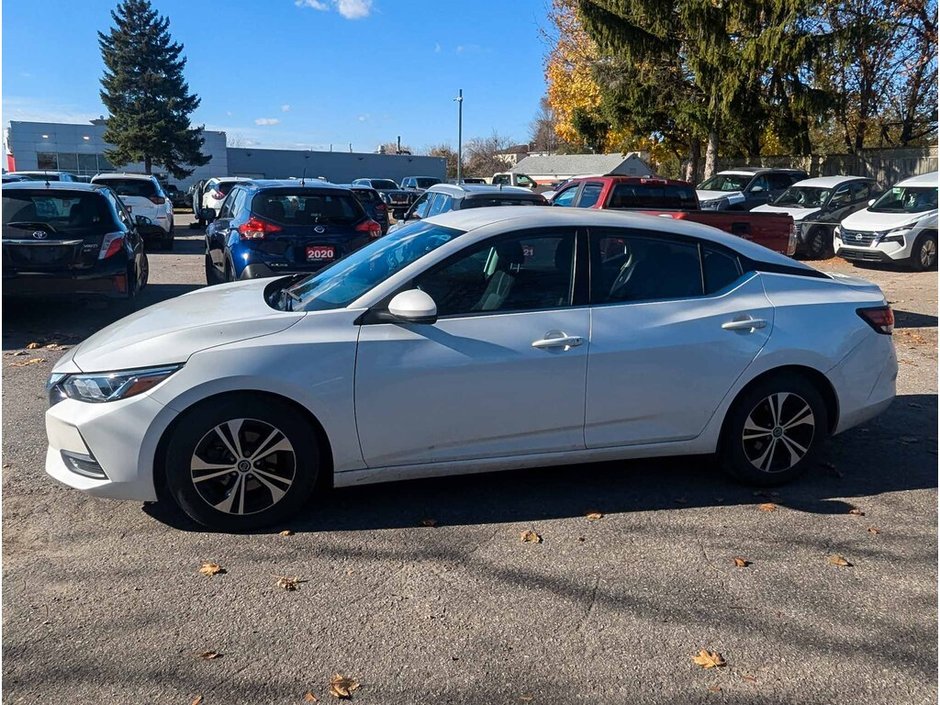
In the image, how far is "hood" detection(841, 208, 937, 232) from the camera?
53.0ft

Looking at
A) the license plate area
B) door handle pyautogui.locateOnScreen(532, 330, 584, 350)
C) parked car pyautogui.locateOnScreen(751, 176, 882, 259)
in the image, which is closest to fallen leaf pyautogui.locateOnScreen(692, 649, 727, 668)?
door handle pyautogui.locateOnScreen(532, 330, 584, 350)

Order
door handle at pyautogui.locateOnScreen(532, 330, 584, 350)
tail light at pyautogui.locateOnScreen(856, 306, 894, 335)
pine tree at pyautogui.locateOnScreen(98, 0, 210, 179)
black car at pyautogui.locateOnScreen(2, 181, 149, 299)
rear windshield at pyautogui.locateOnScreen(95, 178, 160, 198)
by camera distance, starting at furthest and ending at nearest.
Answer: pine tree at pyautogui.locateOnScreen(98, 0, 210, 179)
rear windshield at pyautogui.locateOnScreen(95, 178, 160, 198)
black car at pyautogui.locateOnScreen(2, 181, 149, 299)
tail light at pyautogui.locateOnScreen(856, 306, 894, 335)
door handle at pyautogui.locateOnScreen(532, 330, 584, 350)

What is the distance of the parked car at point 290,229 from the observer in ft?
30.6

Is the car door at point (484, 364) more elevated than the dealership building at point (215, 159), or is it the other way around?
the dealership building at point (215, 159)

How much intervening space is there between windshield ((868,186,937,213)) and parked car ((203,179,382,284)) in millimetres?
12270

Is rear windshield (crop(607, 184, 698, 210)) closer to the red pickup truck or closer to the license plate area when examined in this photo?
the red pickup truck

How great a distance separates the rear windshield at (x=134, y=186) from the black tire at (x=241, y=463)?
55.9 ft

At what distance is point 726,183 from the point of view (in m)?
24.0

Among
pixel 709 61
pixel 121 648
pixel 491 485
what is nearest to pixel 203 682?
pixel 121 648

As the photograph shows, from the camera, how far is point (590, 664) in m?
3.10

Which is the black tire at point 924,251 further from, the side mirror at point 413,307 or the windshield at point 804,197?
the side mirror at point 413,307

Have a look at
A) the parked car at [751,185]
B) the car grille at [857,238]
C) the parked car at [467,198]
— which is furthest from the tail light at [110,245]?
the parked car at [751,185]

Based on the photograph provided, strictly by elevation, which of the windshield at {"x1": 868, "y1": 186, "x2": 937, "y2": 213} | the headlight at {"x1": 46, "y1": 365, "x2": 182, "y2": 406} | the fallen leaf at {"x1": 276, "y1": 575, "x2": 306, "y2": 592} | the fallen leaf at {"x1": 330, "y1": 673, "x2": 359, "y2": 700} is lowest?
the fallen leaf at {"x1": 330, "y1": 673, "x2": 359, "y2": 700}

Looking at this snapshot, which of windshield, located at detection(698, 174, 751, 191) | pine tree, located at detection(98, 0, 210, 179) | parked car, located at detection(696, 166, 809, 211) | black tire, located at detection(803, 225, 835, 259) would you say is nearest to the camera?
black tire, located at detection(803, 225, 835, 259)
